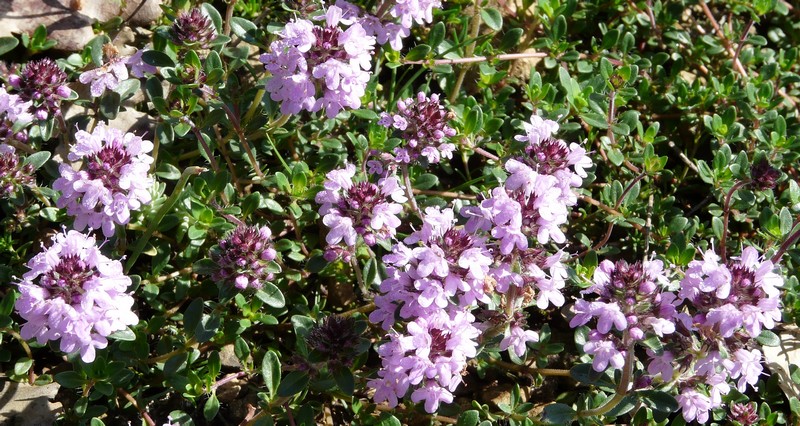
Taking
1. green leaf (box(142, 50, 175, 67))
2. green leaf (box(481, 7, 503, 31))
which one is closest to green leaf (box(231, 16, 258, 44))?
green leaf (box(142, 50, 175, 67))

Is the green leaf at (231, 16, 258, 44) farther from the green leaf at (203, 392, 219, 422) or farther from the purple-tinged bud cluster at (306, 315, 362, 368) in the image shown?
the green leaf at (203, 392, 219, 422)

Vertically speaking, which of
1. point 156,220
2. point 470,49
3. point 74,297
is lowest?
point 156,220

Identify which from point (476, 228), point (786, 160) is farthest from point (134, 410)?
point (786, 160)

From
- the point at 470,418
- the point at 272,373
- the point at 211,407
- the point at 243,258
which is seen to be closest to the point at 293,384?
the point at 272,373

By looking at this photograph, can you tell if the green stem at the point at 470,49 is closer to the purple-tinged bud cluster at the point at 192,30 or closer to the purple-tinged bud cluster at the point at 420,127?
the purple-tinged bud cluster at the point at 420,127

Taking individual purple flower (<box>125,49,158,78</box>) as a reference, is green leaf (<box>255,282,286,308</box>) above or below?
below

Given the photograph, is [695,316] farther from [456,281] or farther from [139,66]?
[139,66]

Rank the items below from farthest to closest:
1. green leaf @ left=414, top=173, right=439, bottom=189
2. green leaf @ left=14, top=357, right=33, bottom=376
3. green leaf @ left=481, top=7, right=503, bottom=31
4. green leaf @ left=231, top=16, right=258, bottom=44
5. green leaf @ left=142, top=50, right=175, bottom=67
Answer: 1. green leaf @ left=481, top=7, right=503, bottom=31
2. green leaf @ left=414, top=173, right=439, bottom=189
3. green leaf @ left=231, top=16, right=258, bottom=44
4. green leaf @ left=142, top=50, right=175, bottom=67
5. green leaf @ left=14, top=357, right=33, bottom=376
